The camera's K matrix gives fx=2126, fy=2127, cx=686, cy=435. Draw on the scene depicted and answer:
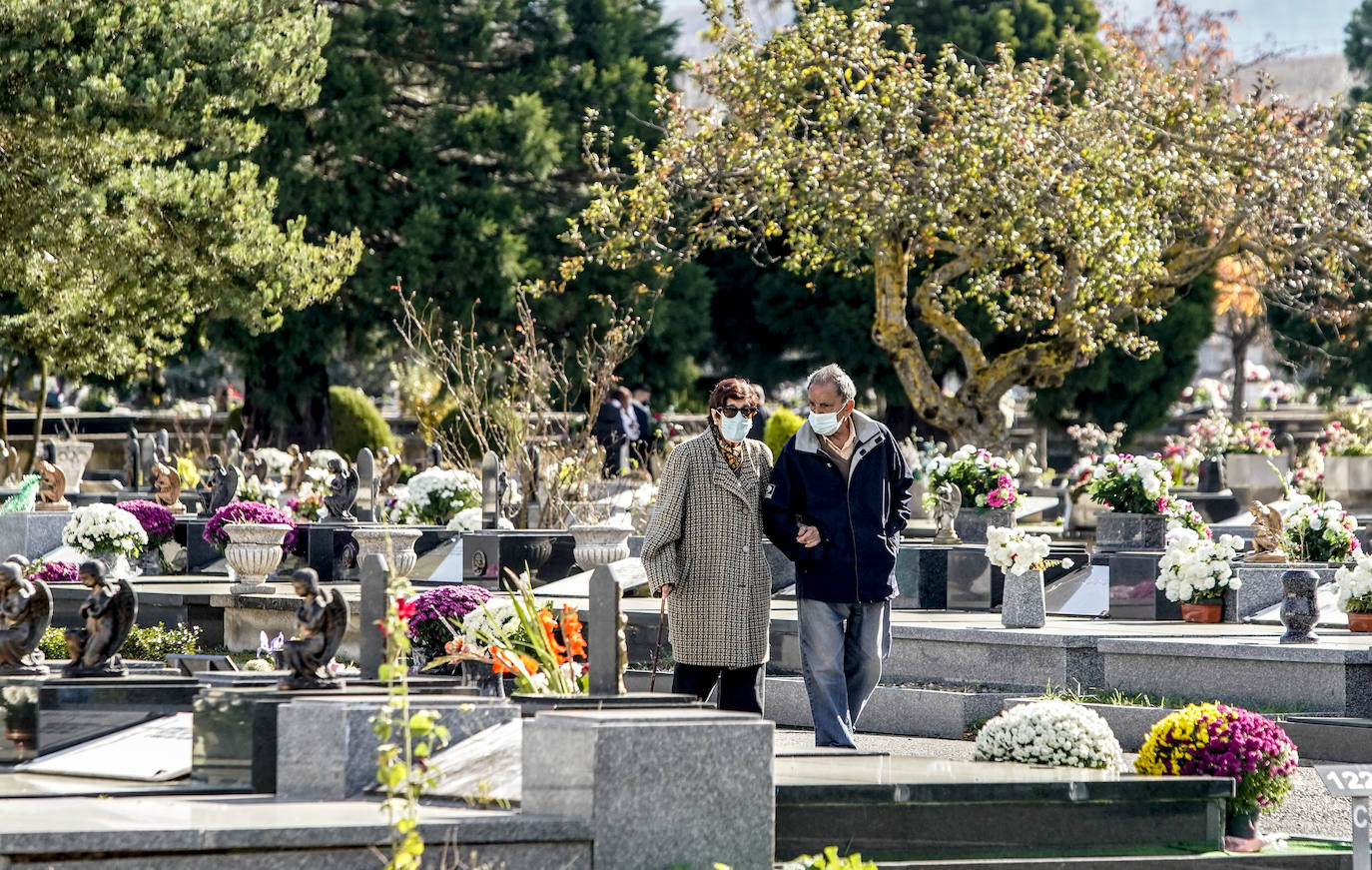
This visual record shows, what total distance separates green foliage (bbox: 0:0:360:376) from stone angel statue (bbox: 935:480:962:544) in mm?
7645

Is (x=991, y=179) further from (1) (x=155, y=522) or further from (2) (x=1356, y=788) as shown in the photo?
(2) (x=1356, y=788)

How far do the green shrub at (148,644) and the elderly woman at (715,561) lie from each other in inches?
238

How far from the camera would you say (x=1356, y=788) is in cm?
605

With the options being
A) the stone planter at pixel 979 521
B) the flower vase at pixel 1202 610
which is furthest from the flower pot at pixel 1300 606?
the stone planter at pixel 979 521

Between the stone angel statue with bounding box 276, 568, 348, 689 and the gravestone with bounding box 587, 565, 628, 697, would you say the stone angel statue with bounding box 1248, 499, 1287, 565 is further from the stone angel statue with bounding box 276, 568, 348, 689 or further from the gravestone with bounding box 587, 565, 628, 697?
the stone angel statue with bounding box 276, 568, 348, 689

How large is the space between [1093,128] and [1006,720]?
1325 cm

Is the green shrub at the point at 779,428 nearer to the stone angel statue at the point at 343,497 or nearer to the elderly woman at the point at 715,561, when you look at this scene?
the stone angel statue at the point at 343,497

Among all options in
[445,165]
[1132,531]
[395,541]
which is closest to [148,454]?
[445,165]

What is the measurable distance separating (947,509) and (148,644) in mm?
5593

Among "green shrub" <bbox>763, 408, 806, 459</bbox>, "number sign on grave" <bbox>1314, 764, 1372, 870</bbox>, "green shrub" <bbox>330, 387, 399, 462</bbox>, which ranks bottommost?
"number sign on grave" <bbox>1314, 764, 1372, 870</bbox>

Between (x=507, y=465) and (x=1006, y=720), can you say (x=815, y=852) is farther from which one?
(x=507, y=465)

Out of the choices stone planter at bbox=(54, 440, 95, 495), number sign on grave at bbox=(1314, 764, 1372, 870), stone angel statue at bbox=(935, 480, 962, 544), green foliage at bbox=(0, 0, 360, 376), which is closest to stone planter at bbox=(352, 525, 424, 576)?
stone angel statue at bbox=(935, 480, 962, 544)

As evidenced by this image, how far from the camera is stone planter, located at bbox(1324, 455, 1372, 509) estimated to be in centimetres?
2333

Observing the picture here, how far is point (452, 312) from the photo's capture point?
31844mm
